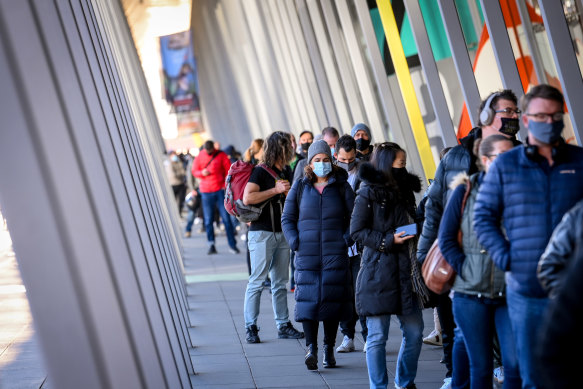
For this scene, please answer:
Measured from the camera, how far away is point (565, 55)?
694cm

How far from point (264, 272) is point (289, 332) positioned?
0.62 metres

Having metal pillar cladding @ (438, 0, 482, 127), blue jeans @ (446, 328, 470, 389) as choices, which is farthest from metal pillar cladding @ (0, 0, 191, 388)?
metal pillar cladding @ (438, 0, 482, 127)

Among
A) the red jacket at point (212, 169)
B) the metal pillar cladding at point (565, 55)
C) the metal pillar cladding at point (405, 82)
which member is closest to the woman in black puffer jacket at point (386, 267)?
the metal pillar cladding at point (565, 55)

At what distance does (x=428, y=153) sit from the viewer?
1275 centimetres

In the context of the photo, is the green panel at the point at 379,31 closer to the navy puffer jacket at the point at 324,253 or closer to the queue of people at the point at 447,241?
the queue of people at the point at 447,241

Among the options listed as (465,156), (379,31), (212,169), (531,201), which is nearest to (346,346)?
(465,156)

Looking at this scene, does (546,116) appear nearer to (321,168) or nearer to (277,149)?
(321,168)

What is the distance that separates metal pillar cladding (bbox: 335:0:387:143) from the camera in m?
14.6

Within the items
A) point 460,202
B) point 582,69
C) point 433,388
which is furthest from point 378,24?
point 460,202

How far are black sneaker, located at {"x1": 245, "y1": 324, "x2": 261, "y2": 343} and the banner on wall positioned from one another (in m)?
32.4

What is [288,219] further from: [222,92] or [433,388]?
[222,92]

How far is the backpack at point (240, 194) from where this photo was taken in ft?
27.7

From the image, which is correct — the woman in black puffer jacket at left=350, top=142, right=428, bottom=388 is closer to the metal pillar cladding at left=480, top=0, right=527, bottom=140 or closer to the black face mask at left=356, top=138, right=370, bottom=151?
the metal pillar cladding at left=480, top=0, right=527, bottom=140

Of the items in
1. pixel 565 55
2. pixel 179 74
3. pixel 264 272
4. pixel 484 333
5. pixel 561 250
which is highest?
pixel 179 74
